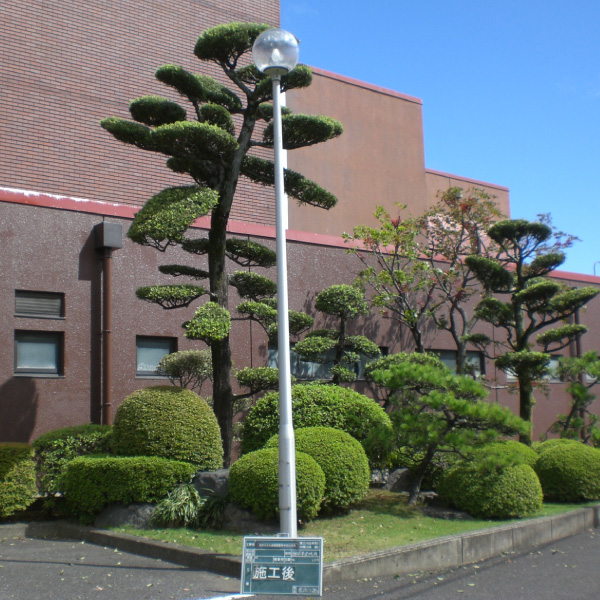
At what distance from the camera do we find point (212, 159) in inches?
456

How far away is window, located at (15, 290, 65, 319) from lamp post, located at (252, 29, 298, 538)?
7147 mm

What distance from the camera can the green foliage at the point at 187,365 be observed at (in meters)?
13.8

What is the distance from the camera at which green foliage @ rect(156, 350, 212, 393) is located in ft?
45.4

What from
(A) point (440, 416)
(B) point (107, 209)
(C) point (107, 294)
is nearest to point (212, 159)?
(B) point (107, 209)

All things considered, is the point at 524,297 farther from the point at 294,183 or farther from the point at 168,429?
the point at 168,429

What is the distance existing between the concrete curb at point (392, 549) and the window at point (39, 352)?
3862 mm

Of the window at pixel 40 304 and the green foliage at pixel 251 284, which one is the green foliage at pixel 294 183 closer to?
the green foliage at pixel 251 284

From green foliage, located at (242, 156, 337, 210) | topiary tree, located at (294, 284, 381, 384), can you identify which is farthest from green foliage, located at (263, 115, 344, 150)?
topiary tree, located at (294, 284, 381, 384)

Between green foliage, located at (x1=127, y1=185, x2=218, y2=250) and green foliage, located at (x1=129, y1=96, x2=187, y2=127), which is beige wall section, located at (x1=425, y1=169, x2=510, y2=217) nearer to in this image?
green foliage, located at (x1=129, y1=96, x2=187, y2=127)

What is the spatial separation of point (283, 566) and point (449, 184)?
24349 mm

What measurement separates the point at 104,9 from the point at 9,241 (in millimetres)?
7637

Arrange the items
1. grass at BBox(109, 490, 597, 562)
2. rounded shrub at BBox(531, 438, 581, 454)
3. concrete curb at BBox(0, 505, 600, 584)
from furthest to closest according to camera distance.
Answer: rounded shrub at BBox(531, 438, 581, 454) < grass at BBox(109, 490, 597, 562) < concrete curb at BBox(0, 505, 600, 584)

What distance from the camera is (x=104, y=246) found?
14203 mm

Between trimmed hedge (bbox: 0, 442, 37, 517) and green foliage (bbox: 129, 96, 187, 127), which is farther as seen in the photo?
green foliage (bbox: 129, 96, 187, 127)
